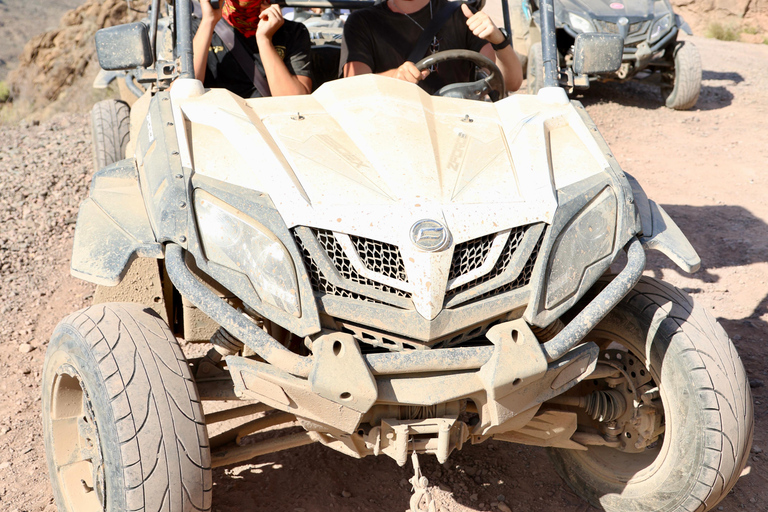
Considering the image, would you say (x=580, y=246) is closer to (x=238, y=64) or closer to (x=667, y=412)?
(x=667, y=412)

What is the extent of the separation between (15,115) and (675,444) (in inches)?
461

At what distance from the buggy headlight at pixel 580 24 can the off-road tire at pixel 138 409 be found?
7424 millimetres

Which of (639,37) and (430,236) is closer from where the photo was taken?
(430,236)

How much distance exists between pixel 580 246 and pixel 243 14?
2.31 m

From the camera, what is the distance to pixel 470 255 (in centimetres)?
230

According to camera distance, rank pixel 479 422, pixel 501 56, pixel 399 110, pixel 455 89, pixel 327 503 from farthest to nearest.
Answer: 1. pixel 501 56
2. pixel 455 89
3. pixel 327 503
4. pixel 399 110
5. pixel 479 422

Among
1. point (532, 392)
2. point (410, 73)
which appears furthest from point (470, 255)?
point (410, 73)

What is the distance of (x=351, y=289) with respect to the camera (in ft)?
7.29

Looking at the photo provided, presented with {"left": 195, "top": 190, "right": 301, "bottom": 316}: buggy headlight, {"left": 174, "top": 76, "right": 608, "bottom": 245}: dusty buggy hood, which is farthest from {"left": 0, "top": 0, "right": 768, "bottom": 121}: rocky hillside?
{"left": 195, "top": 190, "right": 301, "bottom": 316}: buggy headlight

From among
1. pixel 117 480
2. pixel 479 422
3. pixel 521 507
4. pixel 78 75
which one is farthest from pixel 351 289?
pixel 78 75

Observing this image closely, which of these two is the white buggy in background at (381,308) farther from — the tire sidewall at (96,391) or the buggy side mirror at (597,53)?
the buggy side mirror at (597,53)

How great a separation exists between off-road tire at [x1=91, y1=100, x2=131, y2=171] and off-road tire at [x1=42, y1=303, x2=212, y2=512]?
3566 mm

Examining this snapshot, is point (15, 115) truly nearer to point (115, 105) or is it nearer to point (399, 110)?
point (115, 105)

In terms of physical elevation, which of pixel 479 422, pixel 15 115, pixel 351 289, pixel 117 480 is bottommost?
pixel 15 115
